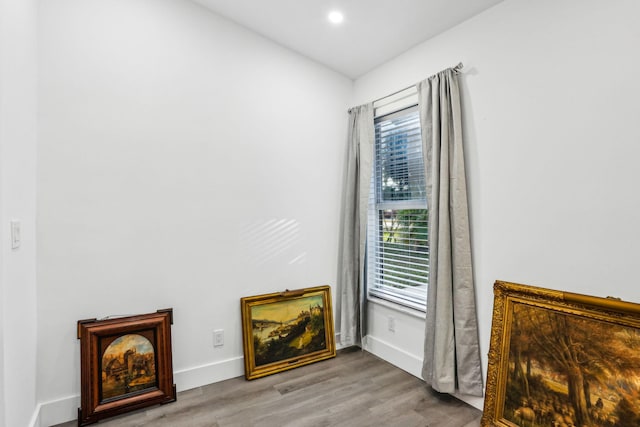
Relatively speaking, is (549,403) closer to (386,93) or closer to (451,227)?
(451,227)

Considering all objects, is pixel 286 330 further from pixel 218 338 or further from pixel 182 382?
pixel 182 382

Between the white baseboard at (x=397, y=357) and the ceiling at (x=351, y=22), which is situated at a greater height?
the ceiling at (x=351, y=22)

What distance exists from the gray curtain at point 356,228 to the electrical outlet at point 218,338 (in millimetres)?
1087

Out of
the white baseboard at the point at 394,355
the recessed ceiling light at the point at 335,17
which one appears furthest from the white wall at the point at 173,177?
the white baseboard at the point at 394,355

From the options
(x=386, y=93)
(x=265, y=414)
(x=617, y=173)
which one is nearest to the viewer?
(x=617, y=173)

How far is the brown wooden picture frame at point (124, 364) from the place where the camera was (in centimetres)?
190

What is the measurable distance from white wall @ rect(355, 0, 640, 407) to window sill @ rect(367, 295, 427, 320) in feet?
1.64

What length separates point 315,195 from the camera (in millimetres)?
2896

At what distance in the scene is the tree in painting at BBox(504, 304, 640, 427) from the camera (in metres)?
1.41

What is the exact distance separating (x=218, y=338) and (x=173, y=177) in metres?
1.22

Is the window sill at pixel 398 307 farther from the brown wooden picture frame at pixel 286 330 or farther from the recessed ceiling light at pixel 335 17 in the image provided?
the recessed ceiling light at pixel 335 17

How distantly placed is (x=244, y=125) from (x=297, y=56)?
84cm

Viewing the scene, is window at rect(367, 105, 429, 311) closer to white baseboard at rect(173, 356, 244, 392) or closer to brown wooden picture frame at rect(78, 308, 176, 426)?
white baseboard at rect(173, 356, 244, 392)

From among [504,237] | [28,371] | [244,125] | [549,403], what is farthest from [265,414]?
[244,125]
